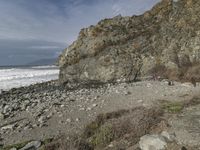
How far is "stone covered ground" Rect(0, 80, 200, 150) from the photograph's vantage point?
24.7 feet

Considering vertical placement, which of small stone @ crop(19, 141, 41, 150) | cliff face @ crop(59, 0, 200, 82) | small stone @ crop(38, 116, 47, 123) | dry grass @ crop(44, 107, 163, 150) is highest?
cliff face @ crop(59, 0, 200, 82)

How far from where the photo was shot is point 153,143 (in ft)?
23.0

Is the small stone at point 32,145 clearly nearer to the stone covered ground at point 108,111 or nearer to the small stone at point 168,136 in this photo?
the stone covered ground at point 108,111

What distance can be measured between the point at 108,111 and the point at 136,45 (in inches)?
551

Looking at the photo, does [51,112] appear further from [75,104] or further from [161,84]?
[161,84]

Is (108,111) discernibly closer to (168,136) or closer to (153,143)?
(168,136)

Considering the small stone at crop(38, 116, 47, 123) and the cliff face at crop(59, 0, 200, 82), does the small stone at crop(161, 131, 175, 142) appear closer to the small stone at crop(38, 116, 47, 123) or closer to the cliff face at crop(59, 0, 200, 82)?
the small stone at crop(38, 116, 47, 123)

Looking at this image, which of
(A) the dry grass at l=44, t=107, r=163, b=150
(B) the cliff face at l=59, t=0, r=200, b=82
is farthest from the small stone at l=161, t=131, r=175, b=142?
(B) the cliff face at l=59, t=0, r=200, b=82

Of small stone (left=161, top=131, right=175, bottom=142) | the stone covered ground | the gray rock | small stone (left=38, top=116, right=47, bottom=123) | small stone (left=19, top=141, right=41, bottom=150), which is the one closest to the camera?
the gray rock

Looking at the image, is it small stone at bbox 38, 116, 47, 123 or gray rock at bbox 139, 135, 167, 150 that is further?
small stone at bbox 38, 116, 47, 123

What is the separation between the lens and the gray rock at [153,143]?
6832 millimetres

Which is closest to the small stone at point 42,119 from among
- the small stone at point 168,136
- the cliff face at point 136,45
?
the small stone at point 168,136

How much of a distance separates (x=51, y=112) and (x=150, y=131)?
748 centimetres

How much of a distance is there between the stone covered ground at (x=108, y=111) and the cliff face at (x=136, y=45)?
5.62m
